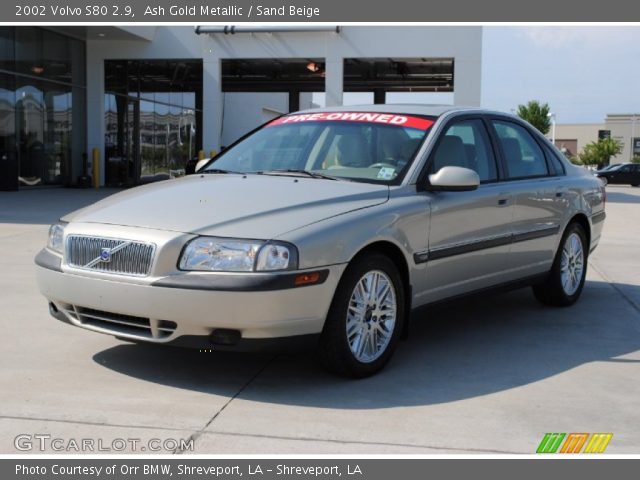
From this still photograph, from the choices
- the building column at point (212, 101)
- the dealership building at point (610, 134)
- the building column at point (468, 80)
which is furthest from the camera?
the dealership building at point (610, 134)

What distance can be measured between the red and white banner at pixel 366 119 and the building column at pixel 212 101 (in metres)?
18.9

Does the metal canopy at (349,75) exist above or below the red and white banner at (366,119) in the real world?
above

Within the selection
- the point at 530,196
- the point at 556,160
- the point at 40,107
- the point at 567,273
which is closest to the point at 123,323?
the point at 530,196

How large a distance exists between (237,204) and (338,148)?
1.20 m

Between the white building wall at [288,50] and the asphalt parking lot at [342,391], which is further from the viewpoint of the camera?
the white building wall at [288,50]

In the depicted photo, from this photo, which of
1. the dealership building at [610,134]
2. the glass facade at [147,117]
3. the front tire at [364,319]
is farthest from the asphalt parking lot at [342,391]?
the dealership building at [610,134]

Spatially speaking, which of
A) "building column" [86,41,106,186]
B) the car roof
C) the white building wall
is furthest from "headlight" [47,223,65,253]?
"building column" [86,41,106,186]

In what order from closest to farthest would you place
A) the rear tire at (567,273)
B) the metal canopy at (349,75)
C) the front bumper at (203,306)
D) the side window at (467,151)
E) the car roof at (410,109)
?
the front bumper at (203,306), the side window at (467,151), the car roof at (410,109), the rear tire at (567,273), the metal canopy at (349,75)

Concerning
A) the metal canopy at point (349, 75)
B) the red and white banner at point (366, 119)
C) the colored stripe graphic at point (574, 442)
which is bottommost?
the colored stripe graphic at point (574, 442)

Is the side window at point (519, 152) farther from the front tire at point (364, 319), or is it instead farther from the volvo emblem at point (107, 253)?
the volvo emblem at point (107, 253)

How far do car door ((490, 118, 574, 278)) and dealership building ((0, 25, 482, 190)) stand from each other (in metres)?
17.2

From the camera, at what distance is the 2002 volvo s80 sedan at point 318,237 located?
417 cm

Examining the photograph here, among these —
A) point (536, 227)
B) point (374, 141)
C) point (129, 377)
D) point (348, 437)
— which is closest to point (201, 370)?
point (129, 377)
